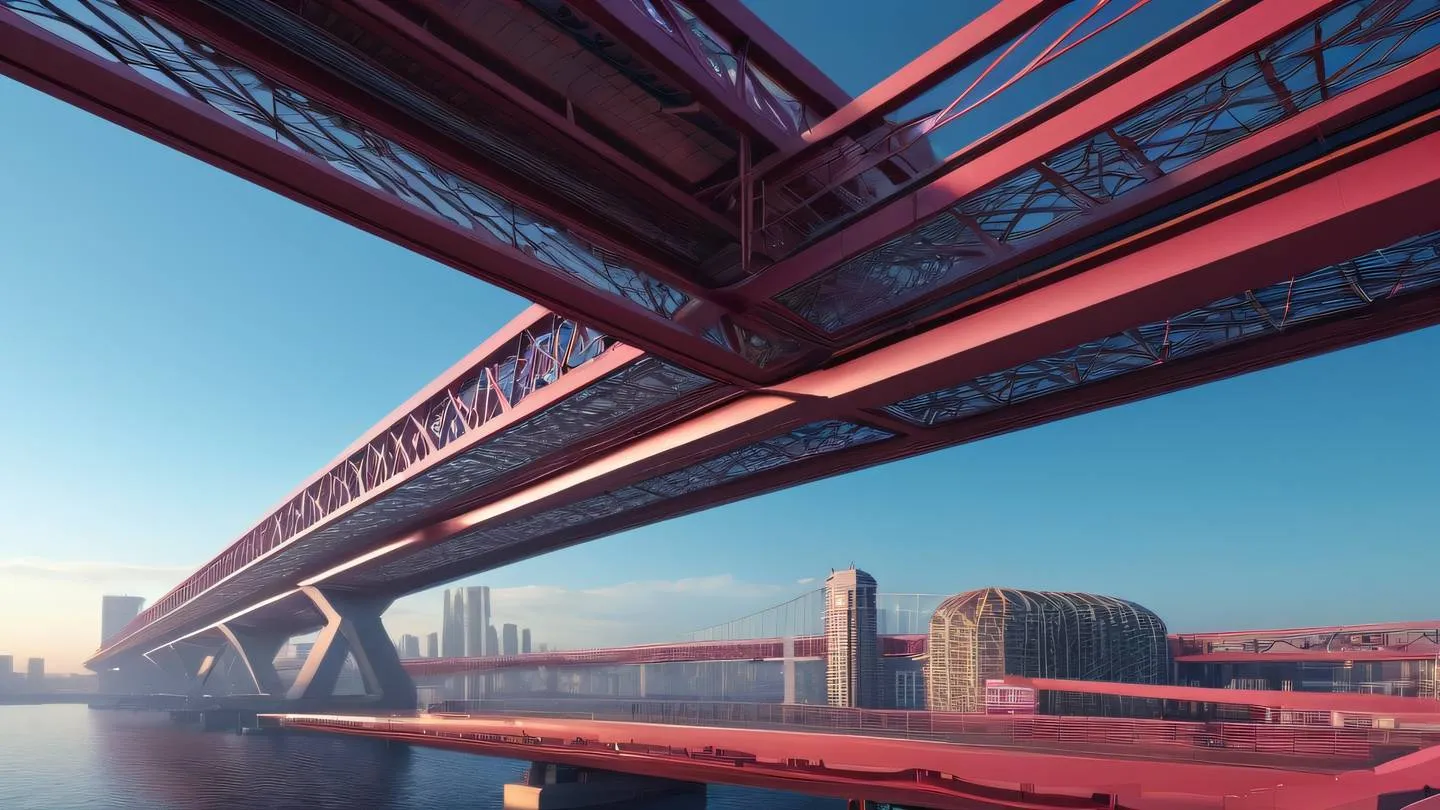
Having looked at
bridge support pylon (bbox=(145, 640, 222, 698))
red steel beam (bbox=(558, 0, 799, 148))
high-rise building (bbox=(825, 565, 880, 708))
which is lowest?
bridge support pylon (bbox=(145, 640, 222, 698))

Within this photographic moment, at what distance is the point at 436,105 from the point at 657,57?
340 cm

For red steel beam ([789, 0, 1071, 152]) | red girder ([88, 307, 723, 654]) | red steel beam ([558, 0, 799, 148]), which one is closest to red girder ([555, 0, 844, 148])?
red steel beam ([558, 0, 799, 148])

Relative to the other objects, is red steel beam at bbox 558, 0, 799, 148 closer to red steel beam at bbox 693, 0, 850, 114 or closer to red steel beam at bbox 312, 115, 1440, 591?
red steel beam at bbox 693, 0, 850, 114

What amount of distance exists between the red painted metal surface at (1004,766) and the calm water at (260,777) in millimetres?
7594

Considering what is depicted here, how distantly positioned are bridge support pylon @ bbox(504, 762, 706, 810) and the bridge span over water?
19097 millimetres

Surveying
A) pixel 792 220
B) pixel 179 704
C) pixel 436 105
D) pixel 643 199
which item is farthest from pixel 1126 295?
pixel 179 704

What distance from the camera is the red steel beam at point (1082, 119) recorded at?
38.0 ft

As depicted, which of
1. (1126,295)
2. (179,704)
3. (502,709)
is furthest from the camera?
(179,704)

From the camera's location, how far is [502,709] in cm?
6100

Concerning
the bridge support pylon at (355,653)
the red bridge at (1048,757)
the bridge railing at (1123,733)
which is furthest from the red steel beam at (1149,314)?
the bridge support pylon at (355,653)

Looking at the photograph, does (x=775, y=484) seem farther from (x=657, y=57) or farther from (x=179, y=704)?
(x=179, y=704)

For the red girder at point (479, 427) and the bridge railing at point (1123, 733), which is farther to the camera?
the red girder at point (479, 427)

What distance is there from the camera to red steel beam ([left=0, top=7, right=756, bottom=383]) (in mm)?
10664

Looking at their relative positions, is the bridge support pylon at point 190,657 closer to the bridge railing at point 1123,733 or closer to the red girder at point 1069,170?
the bridge railing at point 1123,733
